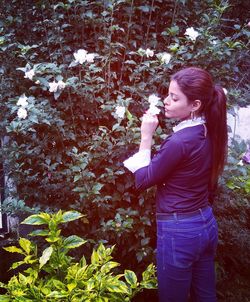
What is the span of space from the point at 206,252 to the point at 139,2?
207 centimetres

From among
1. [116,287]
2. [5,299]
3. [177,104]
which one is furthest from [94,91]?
[5,299]

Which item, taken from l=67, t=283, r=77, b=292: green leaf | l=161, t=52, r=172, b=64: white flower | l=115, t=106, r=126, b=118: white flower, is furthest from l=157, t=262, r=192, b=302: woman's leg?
l=161, t=52, r=172, b=64: white flower

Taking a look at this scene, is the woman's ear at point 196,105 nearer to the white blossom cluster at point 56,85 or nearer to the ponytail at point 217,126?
the ponytail at point 217,126

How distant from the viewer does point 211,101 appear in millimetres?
2025

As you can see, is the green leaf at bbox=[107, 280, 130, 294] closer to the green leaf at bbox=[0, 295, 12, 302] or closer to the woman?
the woman

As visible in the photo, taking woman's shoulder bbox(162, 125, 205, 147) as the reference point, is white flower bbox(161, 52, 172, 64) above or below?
above

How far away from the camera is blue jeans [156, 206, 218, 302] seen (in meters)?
1.97

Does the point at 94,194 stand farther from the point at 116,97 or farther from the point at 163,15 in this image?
the point at 163,15

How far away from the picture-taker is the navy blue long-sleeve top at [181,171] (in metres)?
1.90

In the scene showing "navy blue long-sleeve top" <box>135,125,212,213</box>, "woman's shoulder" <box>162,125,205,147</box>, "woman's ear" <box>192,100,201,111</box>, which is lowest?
"navy blue long-sleeve top" <box>135,125,212,213</box>

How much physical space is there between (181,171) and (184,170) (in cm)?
2

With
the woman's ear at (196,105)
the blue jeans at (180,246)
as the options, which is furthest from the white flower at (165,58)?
the blue jeans at (180,246)

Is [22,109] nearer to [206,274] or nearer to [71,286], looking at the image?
[71,286]

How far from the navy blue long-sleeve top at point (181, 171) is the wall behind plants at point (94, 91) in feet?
2.77
